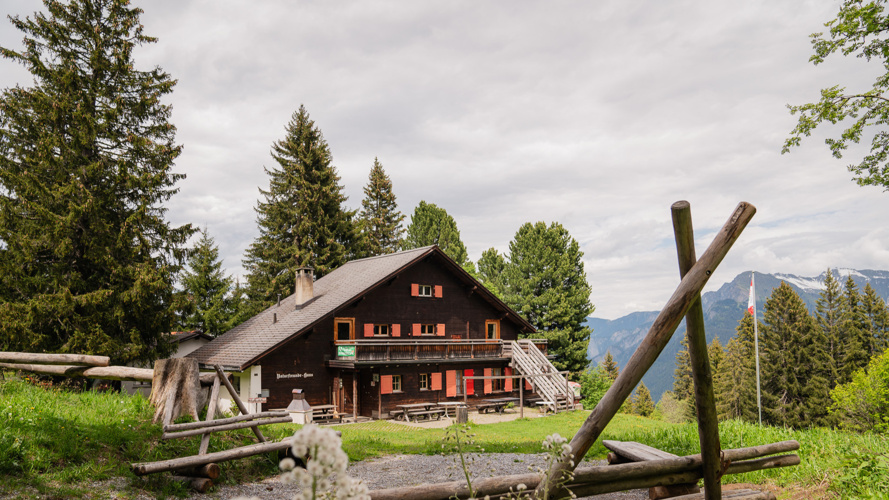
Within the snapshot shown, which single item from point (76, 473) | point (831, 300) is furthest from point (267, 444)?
point (831, 300)

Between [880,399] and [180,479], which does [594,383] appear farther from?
[180,479]

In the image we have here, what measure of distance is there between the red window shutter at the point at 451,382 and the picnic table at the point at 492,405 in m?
1.56

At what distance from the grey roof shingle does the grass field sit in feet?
48.1

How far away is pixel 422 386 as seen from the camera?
29438mm

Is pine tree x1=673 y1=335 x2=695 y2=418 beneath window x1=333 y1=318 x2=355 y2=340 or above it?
beneath

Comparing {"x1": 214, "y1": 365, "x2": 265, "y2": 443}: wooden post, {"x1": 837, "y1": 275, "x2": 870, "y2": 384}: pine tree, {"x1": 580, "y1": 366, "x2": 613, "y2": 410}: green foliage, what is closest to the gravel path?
{"x1": 214, "y1": 365, "x2": 265, "y2": 443}: wooden post

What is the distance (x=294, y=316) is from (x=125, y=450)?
2128cm

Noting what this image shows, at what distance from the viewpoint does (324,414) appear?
86.2 feet

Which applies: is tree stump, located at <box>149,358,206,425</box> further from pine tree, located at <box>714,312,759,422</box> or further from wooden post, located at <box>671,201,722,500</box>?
pine tree, located at <box>714,312,759,422</box>

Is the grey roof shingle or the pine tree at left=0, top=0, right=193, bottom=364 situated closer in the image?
the pine tree at left=0, top=0, right=193, bottom=364

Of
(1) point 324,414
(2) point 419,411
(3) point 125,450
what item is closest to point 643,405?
(2) point 419,411

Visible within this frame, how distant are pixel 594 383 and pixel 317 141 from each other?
3141 centimetres

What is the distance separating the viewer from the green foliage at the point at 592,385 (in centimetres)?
4419

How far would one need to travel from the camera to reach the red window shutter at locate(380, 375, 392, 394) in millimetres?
27452
